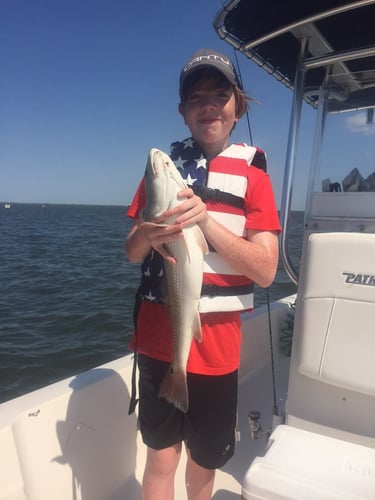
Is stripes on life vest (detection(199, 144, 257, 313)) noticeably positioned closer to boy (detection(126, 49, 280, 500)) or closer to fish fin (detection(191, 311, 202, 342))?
boy (detection(126, 49, 280, 500))

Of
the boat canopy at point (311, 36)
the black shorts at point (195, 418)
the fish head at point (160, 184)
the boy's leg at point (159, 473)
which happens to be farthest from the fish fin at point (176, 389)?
the boat canopy at point (311, 36)

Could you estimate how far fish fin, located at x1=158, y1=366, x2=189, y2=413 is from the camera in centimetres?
192

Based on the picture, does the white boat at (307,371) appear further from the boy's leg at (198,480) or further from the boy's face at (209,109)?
the boy's face at (209,109)

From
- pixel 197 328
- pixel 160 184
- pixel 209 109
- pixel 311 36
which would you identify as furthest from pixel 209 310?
pixel 311 36

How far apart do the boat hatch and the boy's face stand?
930 mm

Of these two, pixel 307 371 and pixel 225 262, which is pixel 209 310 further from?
pixel 307 371

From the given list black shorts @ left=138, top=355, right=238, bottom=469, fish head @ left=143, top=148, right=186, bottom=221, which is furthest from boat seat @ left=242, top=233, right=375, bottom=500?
fish head @ left=143, top=148, right=186, bottom=221

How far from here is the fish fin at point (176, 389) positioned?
192 centimetres

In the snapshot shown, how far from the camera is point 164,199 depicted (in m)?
1.80

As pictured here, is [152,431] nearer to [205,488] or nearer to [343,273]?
[205,488]

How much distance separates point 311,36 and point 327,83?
1.32 ft

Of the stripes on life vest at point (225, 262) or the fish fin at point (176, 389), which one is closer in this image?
the fish fin at point (176, 389)

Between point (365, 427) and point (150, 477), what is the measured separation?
1.24 m

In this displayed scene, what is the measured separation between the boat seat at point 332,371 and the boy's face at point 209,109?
2.77 feet
